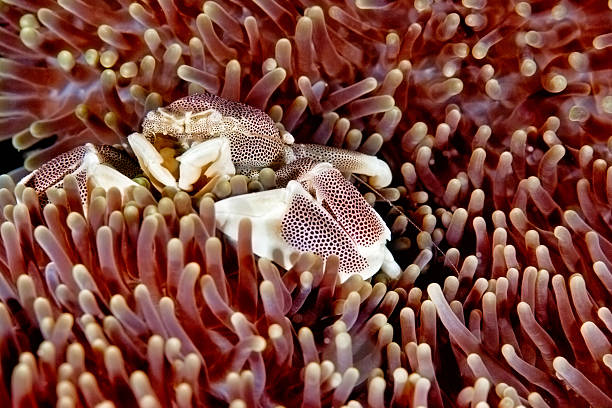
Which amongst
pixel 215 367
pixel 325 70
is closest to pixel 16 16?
pixel 325 70

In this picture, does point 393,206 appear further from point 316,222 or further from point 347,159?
point 316,222

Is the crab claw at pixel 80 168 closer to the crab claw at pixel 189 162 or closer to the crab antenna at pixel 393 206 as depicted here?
the crab claw at pixel 189 162

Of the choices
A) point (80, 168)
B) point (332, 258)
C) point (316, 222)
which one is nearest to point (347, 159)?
point (316, 222)

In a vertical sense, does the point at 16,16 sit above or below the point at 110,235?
above

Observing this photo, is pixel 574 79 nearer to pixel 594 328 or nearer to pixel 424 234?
pixel 424 234

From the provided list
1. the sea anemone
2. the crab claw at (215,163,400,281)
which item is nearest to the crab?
the crab claw at (215,163,400,281)

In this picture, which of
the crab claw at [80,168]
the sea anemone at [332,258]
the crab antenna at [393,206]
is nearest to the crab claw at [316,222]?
the sea anemone at [332,258]
